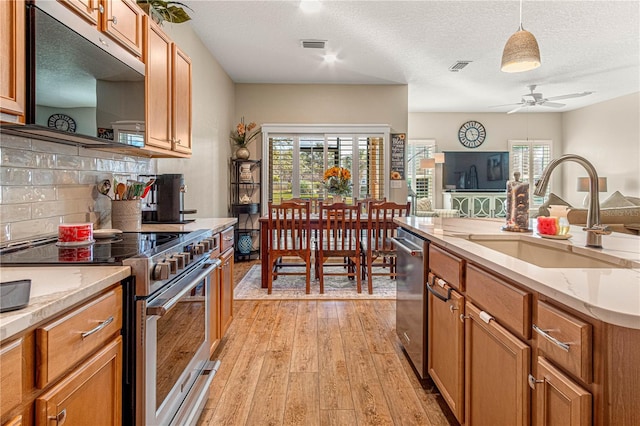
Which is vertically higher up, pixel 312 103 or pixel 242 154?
pixel 312 103

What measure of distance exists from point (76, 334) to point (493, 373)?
1254 mm

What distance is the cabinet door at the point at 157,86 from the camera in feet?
6.72

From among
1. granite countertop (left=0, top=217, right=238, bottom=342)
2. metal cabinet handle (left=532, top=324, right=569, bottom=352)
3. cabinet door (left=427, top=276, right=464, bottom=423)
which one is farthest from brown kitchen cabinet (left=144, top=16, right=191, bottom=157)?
metal cabinet handle (left=532, top=324, right=569, bottom=352)

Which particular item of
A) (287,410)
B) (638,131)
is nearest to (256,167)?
(287,410)

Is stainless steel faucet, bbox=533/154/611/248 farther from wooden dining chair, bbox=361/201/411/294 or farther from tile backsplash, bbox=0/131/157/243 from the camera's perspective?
wooden dining chair, bbox=361/201/411/294

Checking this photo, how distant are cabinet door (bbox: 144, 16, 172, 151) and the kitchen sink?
1802 millimetres

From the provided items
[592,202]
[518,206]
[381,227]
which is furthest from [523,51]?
[381,227]

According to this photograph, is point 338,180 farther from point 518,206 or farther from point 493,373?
A: point 493,373

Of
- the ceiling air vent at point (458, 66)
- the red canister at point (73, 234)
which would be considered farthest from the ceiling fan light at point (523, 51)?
the ceiling air vent at point (458, 66)

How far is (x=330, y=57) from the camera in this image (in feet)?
16.5

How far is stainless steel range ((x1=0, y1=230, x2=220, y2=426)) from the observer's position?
3.96ft

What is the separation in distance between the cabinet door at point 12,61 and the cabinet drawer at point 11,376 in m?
0.79

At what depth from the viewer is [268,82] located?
6246mm

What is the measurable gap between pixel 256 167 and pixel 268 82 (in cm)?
142
